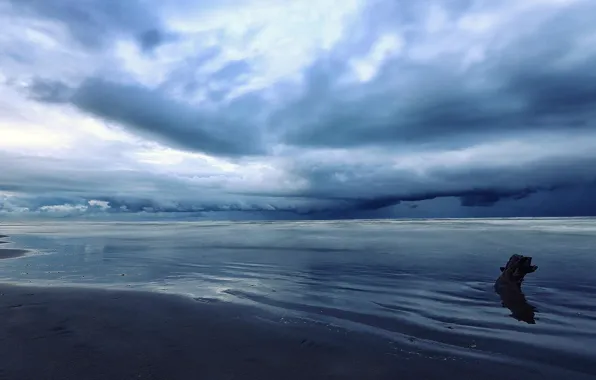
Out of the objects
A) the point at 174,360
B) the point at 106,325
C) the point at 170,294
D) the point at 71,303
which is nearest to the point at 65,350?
the point at 106,325

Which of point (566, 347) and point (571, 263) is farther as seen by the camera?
point (571, 263)

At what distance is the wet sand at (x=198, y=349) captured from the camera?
369 inches

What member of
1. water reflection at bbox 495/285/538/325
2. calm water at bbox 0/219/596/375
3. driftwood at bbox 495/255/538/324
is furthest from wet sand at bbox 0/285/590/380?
driftwood at bbox 495/255/538/324

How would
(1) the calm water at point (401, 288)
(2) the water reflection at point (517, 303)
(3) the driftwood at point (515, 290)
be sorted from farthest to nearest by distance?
(3) the driftwood at point (515, 290) < (2) the water reflection at point (517, 303) < (1) the calm water at point (401, 288)

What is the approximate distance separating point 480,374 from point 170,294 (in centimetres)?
1397

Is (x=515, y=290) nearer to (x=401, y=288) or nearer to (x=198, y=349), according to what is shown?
(x=401, y=288)

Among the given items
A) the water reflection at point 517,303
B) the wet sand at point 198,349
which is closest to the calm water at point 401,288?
the water reflection at point 517,303

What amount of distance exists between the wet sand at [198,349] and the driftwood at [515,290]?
6.13 metres

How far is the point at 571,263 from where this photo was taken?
2878 centimetres

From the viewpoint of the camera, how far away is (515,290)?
63.0 feet

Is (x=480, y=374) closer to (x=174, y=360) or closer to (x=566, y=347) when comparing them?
(x=566, y=347)

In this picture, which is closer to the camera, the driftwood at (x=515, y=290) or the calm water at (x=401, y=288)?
the calm water at (x=401, y=288)

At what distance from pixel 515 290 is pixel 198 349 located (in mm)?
16275

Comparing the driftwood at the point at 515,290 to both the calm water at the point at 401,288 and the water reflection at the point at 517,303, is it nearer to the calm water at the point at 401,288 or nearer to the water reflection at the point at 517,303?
the water reflection at the point at 517,303
